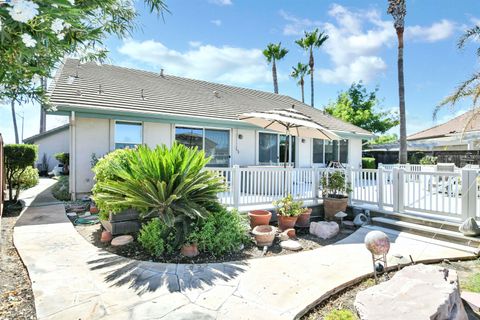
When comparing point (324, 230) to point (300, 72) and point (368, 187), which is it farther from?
point (300, 72)

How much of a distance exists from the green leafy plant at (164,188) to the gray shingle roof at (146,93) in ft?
15.3

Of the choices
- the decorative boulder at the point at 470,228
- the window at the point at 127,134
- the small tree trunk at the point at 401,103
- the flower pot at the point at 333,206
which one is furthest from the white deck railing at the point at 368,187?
the small tree trunk at the point at 401,103

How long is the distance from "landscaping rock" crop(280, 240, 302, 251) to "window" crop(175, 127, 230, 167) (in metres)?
6.59

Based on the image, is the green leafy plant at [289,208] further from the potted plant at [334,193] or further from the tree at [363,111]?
the tree at [363,111]

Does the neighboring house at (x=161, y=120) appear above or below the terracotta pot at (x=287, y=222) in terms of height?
above

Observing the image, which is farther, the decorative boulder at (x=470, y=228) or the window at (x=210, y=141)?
the window at (x=210, y=141)

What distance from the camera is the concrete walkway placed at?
3.06m

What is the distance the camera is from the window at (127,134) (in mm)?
9898

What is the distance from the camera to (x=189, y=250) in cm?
478

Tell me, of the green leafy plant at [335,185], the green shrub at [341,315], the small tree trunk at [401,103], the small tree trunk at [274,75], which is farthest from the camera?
the small tree trunk at [274,75]

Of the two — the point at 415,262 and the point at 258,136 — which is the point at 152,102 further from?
the point at 415,262

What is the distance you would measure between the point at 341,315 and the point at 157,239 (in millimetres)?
3122

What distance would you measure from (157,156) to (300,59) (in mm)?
29604

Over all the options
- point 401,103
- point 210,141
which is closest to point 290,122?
point 210,141
